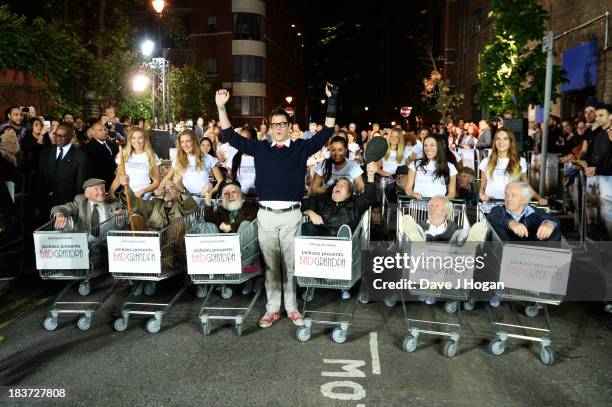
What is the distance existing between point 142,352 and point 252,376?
118cm

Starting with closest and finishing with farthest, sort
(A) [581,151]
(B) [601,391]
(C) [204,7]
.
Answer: (B) [601,391] < (A) [581,151] < (C) [204,7]

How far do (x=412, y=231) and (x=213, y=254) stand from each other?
6.60 ft

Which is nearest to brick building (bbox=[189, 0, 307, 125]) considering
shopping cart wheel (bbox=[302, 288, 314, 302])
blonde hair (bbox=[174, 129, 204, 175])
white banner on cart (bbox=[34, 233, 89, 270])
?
blonde hair (bbox=[174, 129, 204, 175])

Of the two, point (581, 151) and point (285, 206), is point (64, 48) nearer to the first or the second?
point (285, 206)

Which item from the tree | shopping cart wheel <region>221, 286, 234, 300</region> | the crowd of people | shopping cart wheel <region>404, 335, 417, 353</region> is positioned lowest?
shopping cart wheel <region>404, 335, 417, 353</region>

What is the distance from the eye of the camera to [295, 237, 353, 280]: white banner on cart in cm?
544

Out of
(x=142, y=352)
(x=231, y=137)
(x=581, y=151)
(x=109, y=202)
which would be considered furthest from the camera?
(x=581, y=151)

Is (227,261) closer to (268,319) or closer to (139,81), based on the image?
(268,319)

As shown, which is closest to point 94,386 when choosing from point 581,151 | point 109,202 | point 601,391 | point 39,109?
point 109,202

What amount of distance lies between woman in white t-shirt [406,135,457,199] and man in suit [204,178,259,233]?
7.39 feet

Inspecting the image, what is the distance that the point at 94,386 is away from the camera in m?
4.60

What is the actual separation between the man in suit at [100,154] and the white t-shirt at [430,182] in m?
4.73

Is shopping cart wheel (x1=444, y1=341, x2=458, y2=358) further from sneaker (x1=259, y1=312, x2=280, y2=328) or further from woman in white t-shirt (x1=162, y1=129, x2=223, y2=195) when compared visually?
woman in white t-shirt (x1=162, y1=129, x2=223, y2=195)

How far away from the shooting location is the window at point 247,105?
48094 millimetres
